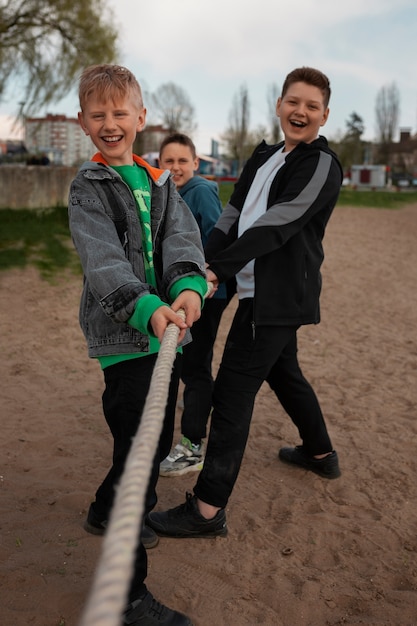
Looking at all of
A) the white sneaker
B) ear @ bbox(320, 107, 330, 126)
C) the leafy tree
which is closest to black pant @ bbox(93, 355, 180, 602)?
the white sneaker

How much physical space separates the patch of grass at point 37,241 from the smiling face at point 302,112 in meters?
6.53

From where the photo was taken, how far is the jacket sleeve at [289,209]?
2.51m

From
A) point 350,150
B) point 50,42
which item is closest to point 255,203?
point 50,42

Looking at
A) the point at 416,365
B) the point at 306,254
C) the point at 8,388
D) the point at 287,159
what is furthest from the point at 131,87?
the point at 416,365

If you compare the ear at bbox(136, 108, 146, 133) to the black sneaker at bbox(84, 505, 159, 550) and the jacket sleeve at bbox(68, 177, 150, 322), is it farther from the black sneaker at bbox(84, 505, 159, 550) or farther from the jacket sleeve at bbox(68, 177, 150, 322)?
the black sneaker at bbox(84, 505, 159, 550)

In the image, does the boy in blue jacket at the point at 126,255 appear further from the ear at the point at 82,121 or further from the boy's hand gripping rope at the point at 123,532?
the boy's hand gripping rope at the point at 123,532

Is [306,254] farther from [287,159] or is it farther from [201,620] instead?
[201,620]

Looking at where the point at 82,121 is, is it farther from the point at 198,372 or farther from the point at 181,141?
the point at 181,141

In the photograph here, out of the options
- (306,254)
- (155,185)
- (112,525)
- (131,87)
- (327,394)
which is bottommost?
(327,394)

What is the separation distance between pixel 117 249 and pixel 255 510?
5.48 feet

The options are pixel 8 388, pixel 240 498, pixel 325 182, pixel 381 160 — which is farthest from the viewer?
pixel 381 160

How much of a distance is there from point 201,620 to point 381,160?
66.1m

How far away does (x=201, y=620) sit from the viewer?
228cm

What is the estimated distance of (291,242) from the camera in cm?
270
